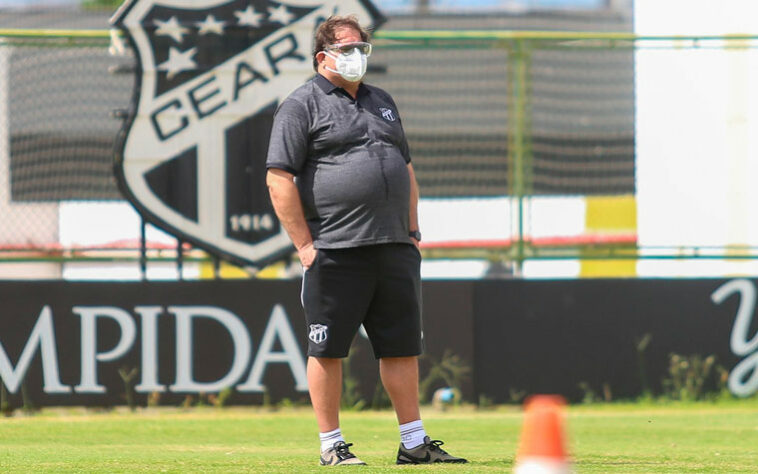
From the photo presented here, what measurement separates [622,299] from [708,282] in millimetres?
590

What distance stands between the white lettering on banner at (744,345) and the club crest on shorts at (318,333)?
169 inches

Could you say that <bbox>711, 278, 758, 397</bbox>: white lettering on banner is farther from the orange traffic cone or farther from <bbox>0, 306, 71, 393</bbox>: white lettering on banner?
the orange traffic cone

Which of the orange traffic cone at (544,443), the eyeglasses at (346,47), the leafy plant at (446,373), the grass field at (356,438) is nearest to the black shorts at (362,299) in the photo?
the grass field at (356,438)

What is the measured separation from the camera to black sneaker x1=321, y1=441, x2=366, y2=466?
17.7ft

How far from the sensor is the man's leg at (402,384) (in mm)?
5578

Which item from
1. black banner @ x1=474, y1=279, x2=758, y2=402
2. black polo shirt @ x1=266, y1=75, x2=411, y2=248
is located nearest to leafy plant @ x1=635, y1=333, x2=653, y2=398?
black banner @ x1=474, y1=279, x2=758, y2=402

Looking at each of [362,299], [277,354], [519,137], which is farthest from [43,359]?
[362,299]

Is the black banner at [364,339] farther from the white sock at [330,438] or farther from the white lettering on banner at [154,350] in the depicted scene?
the white sock at [330,438]

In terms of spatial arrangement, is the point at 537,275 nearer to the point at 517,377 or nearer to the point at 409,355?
the point at 517,377

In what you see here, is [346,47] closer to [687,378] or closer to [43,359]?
[43,359]

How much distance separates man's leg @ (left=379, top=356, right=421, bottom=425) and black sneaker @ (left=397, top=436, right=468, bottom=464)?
0.39 ft

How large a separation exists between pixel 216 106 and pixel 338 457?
12.9ft

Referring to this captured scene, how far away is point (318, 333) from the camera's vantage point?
218 inches

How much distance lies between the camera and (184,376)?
869 cm
